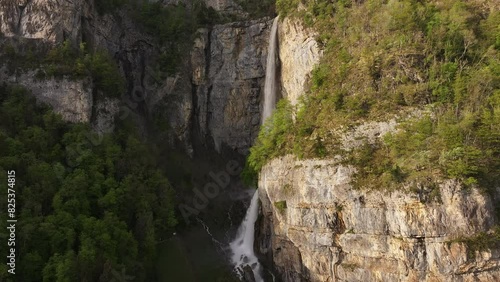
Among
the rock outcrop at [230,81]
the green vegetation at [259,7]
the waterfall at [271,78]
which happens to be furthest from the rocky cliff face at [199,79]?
the green vegetation at [259,7]

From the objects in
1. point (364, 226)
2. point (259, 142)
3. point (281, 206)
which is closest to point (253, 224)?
point (281, 206)

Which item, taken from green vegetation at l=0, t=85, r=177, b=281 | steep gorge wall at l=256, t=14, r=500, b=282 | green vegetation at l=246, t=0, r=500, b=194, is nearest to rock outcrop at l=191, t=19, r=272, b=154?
green vegetation at l=0, t=85, r=177, b=281

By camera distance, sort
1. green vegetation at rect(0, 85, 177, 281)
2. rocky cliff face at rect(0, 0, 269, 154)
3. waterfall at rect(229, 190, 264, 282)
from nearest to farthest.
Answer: green vegetation at rect(0, 85, 177, 281)
waterfall at rect(229, 190, 264, 282)
rocky cliff face at rect(0, 0, 269, 154)

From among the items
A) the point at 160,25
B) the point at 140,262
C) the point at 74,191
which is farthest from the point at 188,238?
the point at 160,25

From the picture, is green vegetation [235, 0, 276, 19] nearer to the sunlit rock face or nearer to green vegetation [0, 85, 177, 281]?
the sunlit rock face

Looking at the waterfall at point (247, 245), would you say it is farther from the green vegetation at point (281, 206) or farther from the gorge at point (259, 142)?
the green vegetation at point (281, 206)

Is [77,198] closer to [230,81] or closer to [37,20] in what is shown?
[37,20]

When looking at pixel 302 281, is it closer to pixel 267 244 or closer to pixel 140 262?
pixel 267 244
